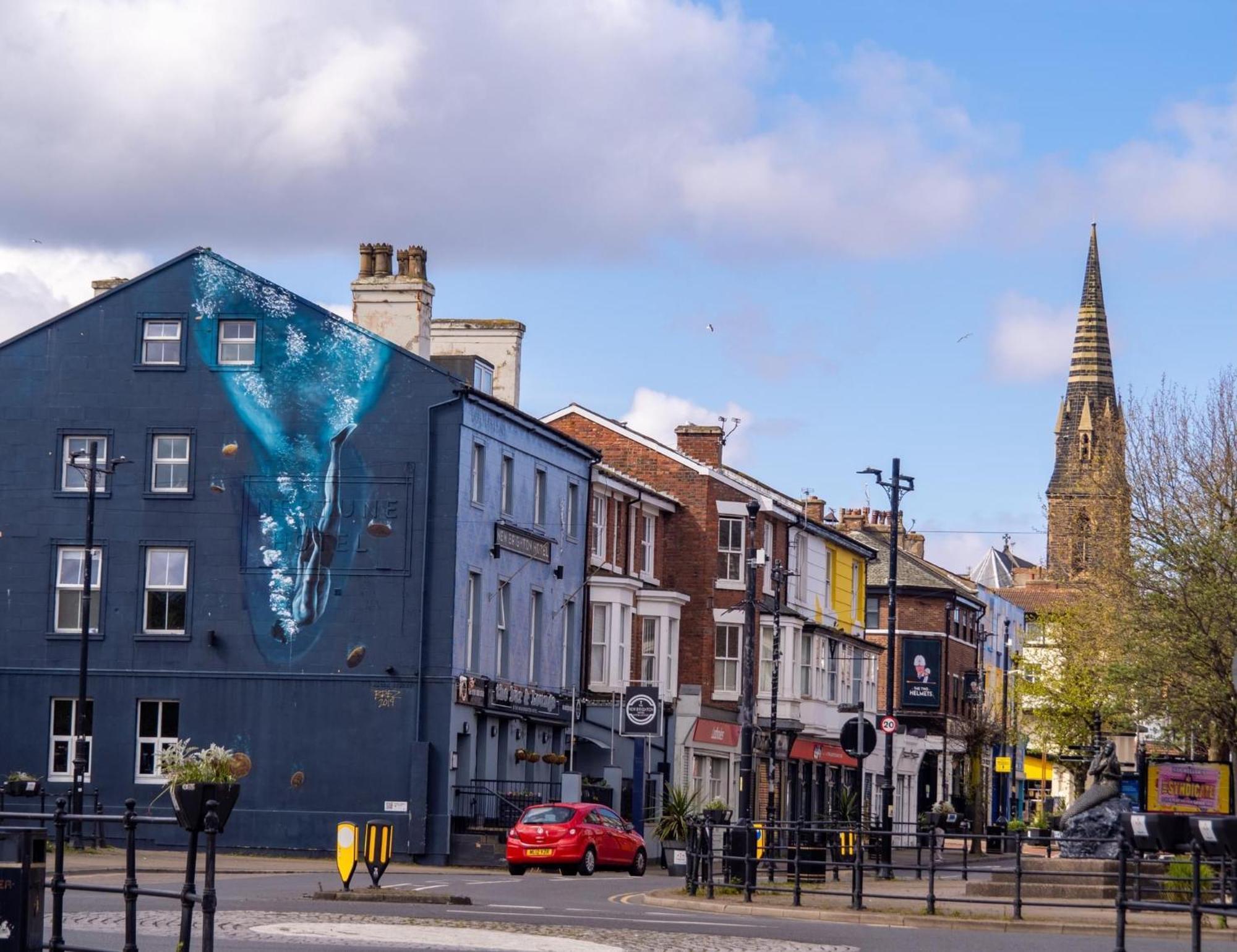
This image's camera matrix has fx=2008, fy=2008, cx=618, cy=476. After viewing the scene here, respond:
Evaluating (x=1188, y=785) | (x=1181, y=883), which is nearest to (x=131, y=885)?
(x=1181, y=883)

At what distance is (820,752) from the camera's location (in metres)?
67.3

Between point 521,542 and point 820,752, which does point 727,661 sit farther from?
point 521,542

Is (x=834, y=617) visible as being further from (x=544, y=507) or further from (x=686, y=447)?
(x=544, y=507)

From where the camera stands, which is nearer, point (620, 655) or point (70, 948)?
point (70, 948)

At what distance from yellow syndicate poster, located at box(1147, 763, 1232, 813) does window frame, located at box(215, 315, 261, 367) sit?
2400 centimetres

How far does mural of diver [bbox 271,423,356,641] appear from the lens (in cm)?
4453

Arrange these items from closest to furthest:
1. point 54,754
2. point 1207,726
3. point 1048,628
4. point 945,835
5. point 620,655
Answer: point 945,835, point 54,754, point 1207,726, point 620,655, point 1048,628

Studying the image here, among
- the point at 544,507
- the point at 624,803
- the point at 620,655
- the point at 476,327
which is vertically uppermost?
the point at 476,327

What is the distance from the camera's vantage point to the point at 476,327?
5547cm

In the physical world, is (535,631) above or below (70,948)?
above

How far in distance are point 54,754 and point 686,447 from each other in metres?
24.0

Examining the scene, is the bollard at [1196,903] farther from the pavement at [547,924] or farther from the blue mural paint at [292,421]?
the blue mural paint at [292,421]

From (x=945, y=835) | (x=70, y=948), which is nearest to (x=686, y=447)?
(x=945, y=835)

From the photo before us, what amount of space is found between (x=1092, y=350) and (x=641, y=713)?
146m
